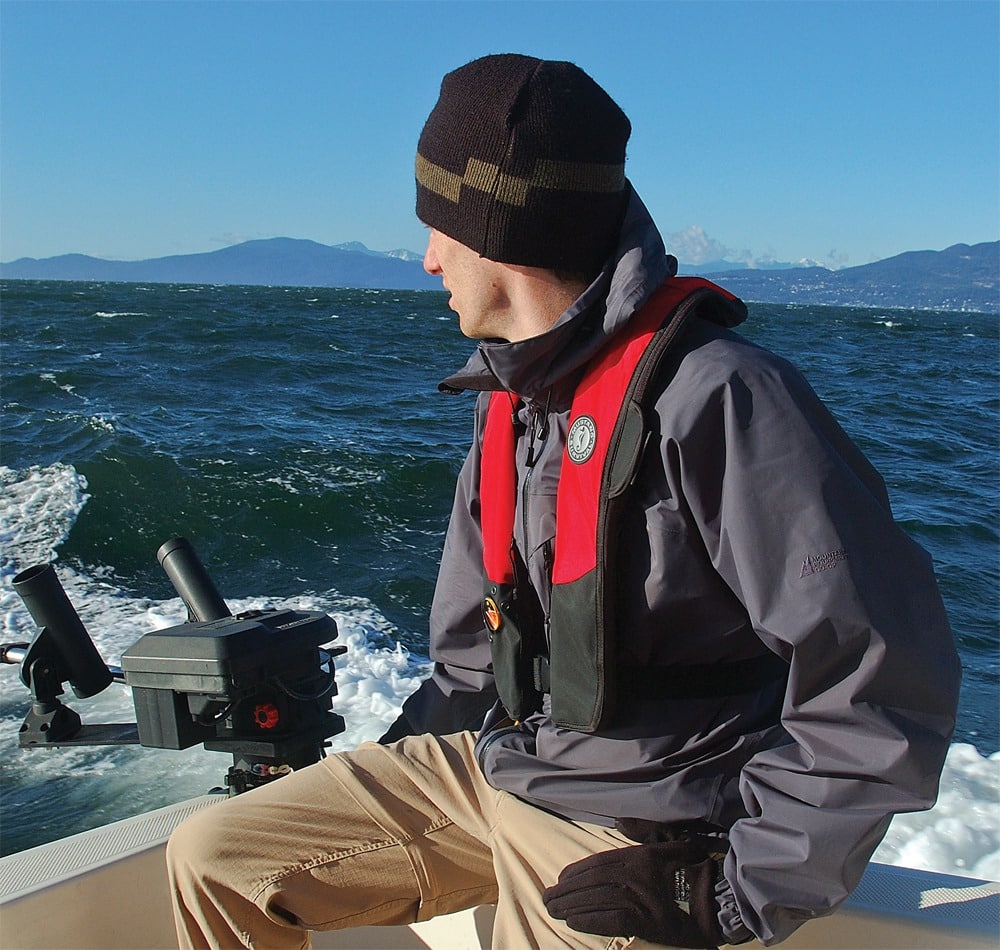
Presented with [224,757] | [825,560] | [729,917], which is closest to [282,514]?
[224,757]

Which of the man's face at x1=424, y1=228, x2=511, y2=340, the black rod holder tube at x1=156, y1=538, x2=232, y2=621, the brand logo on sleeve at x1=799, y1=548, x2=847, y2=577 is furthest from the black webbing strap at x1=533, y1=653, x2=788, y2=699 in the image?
the black rod holder tube at x1=156, y1=538, x2=232, y2=621

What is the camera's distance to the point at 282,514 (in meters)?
7.50

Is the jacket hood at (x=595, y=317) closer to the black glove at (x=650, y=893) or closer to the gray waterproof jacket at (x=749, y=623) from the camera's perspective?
the gray waterproof jacket at (x=749, y=623)

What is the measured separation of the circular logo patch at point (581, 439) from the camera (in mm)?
1373

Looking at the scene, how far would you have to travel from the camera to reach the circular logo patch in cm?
137

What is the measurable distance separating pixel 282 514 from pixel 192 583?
18.0ft

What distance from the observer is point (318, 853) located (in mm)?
1569

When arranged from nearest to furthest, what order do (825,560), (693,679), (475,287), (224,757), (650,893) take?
(825,560), (650,893), (693,679), (475,287), (224,757)

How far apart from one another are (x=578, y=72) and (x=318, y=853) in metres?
1.26

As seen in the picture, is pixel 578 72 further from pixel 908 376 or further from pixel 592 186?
pixel 908 376

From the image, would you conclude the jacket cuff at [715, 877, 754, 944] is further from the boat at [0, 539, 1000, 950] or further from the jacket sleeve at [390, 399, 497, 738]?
the jacket sleeve at [390, 399, 497, 738]

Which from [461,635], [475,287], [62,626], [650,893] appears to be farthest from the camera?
[62,626]

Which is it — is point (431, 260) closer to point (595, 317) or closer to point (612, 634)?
point (595, 317)

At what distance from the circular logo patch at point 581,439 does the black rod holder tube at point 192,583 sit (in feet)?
3.15
